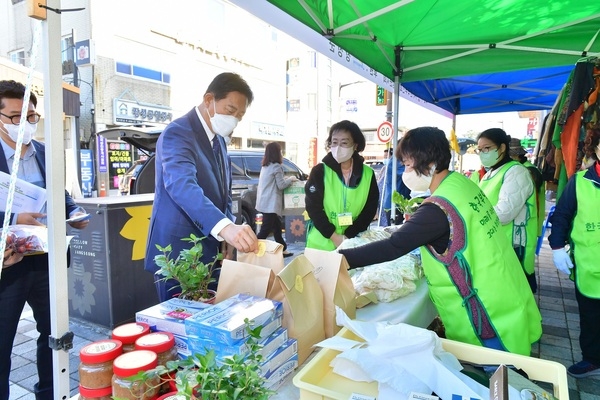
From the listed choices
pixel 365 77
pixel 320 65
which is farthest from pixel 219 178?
pixel 320 65

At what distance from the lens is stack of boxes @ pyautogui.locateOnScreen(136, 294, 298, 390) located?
3.07ft

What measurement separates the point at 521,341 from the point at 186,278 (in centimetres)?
134

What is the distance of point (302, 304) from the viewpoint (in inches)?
47.5

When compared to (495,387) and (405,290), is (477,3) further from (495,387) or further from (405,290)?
(495,387)

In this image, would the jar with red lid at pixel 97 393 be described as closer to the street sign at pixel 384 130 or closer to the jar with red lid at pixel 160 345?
the jar with red lid at pixel 160 345

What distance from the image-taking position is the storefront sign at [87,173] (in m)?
10.9

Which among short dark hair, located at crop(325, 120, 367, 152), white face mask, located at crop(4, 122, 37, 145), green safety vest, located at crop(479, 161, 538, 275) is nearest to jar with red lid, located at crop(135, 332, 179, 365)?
white face mask, located at crop(4, 122, 37, 145)

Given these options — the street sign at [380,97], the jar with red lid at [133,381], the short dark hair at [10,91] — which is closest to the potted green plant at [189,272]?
the jar with red lid at [133,381]

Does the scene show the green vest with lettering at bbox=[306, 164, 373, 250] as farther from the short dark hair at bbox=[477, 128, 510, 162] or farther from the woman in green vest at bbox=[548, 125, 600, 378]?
the short dark hair at bbox=[477, 128, 510, 162]

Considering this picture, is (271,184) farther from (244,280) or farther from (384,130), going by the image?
(244,280)

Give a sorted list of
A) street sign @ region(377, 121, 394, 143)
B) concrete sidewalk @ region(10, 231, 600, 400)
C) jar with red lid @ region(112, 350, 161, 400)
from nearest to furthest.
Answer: jar with red lid @ region(112, 350, 161, 400) → concrete sidewalk @ region(10, 231, 600, 400) → street sign @ region(377, 121, 394, 143)

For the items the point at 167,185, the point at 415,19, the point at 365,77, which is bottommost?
the point at 167,185

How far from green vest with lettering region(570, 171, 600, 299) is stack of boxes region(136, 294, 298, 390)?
2.26 m

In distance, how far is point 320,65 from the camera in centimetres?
3325
